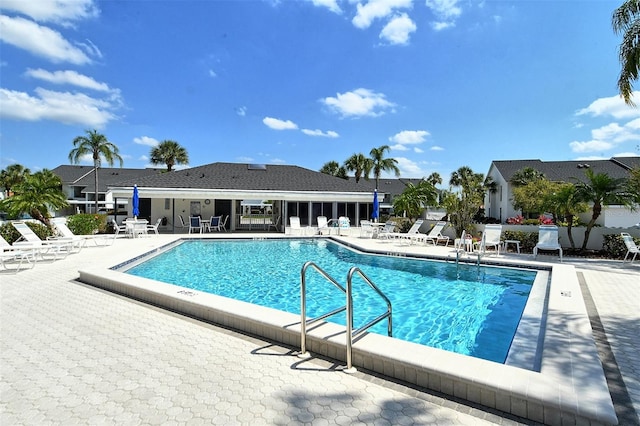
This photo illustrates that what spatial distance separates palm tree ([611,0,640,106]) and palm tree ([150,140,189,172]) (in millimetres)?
45390

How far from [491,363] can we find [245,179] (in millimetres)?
27519

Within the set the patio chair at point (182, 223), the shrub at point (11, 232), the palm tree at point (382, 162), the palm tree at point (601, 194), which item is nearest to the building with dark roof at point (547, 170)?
the palm tree at point (382, 162)

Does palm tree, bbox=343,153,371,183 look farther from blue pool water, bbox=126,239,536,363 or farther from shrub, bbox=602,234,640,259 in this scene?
shrub, bbox=602,234,640,259

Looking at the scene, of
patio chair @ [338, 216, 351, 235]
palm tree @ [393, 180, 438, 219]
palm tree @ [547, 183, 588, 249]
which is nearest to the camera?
palm tree @ [547, 183, 588, 249]

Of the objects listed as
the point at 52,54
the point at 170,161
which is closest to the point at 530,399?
the point at 52,54

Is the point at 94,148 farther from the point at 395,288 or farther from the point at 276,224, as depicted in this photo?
the point at 395,288

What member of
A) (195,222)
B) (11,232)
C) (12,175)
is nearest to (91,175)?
(12,175)

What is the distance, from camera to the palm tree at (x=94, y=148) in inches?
1442

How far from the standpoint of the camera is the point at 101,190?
4800 centimetres

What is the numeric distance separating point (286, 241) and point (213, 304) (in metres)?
16.0

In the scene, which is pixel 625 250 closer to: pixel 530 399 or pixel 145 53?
pixel 530 399

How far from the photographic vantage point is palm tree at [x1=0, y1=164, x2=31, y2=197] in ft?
162

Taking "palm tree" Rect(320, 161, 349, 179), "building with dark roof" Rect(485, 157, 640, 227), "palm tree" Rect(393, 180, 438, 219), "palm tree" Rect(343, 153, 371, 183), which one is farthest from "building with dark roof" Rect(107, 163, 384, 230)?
"palm tree" Rect(320, 161, 349, 179)

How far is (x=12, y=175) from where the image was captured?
166ft
